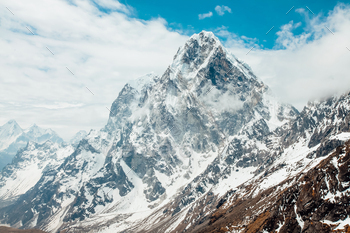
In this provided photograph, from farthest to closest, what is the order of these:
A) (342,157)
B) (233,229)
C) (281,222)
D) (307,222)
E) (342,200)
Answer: (233,229)
(281,222)
(342,157)
(307,222)
(342,200)

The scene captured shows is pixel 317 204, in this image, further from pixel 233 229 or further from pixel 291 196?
pixel 233 229

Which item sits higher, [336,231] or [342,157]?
[342,157]

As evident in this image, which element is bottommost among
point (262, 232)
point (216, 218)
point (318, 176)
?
point (216, 218)

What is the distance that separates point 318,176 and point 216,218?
13586 cm

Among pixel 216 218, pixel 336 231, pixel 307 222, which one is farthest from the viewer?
pixel 216 218

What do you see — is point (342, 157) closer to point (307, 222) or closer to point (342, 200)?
point (342, 200)

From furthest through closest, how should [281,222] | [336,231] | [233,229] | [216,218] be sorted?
[216,218], [233,229], [281,222], [336,231]

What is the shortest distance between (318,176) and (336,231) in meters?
23.9

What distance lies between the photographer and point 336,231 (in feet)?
186

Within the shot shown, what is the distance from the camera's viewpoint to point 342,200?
62062mm

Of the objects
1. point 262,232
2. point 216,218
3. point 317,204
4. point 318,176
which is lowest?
point 216,218

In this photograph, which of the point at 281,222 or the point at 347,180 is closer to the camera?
the point at 347,180

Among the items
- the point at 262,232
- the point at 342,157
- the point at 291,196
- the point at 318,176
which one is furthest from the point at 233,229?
the point at 342,157

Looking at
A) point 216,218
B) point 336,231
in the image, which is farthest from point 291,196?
point 216,218
